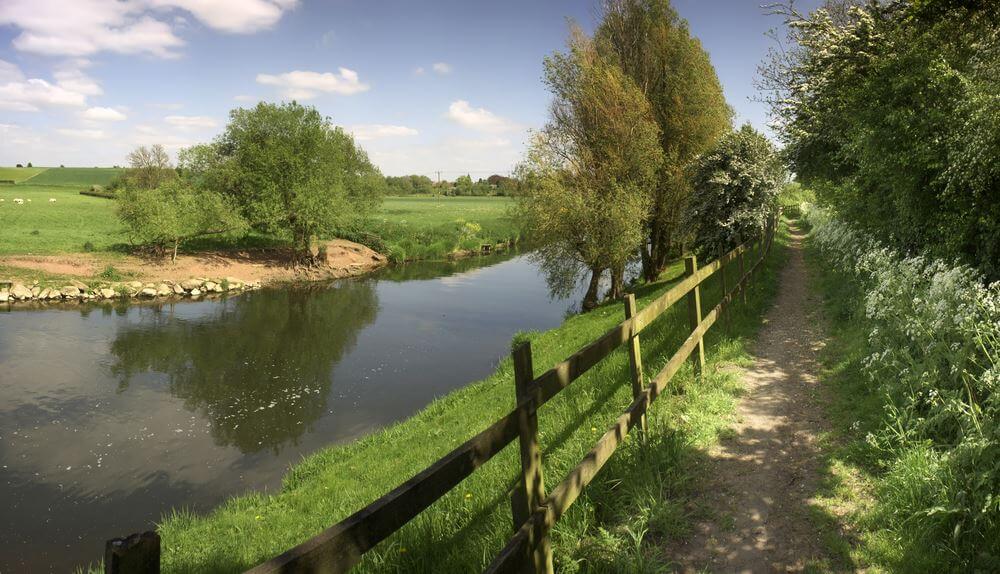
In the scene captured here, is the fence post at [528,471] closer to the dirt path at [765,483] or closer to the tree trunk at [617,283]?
the dirt path at [765,483]

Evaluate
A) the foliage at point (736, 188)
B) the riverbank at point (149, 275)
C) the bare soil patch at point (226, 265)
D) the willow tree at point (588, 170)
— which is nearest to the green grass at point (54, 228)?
the bare soil patch at point (226, 265)

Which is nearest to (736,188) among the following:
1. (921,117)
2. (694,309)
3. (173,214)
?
(921,117)

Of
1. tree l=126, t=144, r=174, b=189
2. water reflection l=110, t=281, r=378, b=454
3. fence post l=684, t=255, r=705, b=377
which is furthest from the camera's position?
tree l=126, t=144, r=174, b=189

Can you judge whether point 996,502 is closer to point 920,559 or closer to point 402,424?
point 920,559

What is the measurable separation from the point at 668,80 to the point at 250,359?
70.1ft

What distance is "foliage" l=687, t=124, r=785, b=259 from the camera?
18.1 metres

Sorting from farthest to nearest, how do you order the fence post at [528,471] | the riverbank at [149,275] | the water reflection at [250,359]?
1. the riverbank at [149,275]
2. the water reflection at [250,359]
3. the fence post at [528,471]

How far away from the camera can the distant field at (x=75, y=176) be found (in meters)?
107

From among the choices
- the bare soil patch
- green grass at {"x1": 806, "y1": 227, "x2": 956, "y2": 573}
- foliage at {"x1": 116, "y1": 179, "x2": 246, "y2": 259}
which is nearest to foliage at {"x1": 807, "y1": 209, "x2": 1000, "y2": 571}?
green grass at {"x1": 806, "y1": 227, "x2": 956, "y2": 573}

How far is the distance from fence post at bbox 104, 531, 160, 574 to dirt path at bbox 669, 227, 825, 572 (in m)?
3.90

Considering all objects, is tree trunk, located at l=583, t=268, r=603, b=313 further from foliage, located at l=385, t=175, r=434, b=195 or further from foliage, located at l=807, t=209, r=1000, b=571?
foliage, located at l=385, t=175, r=434, b=195

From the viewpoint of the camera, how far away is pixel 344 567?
2035 millimetres

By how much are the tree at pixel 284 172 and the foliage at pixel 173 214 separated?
6.47ft

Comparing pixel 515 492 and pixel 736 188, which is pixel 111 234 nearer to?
pixel 736 188
